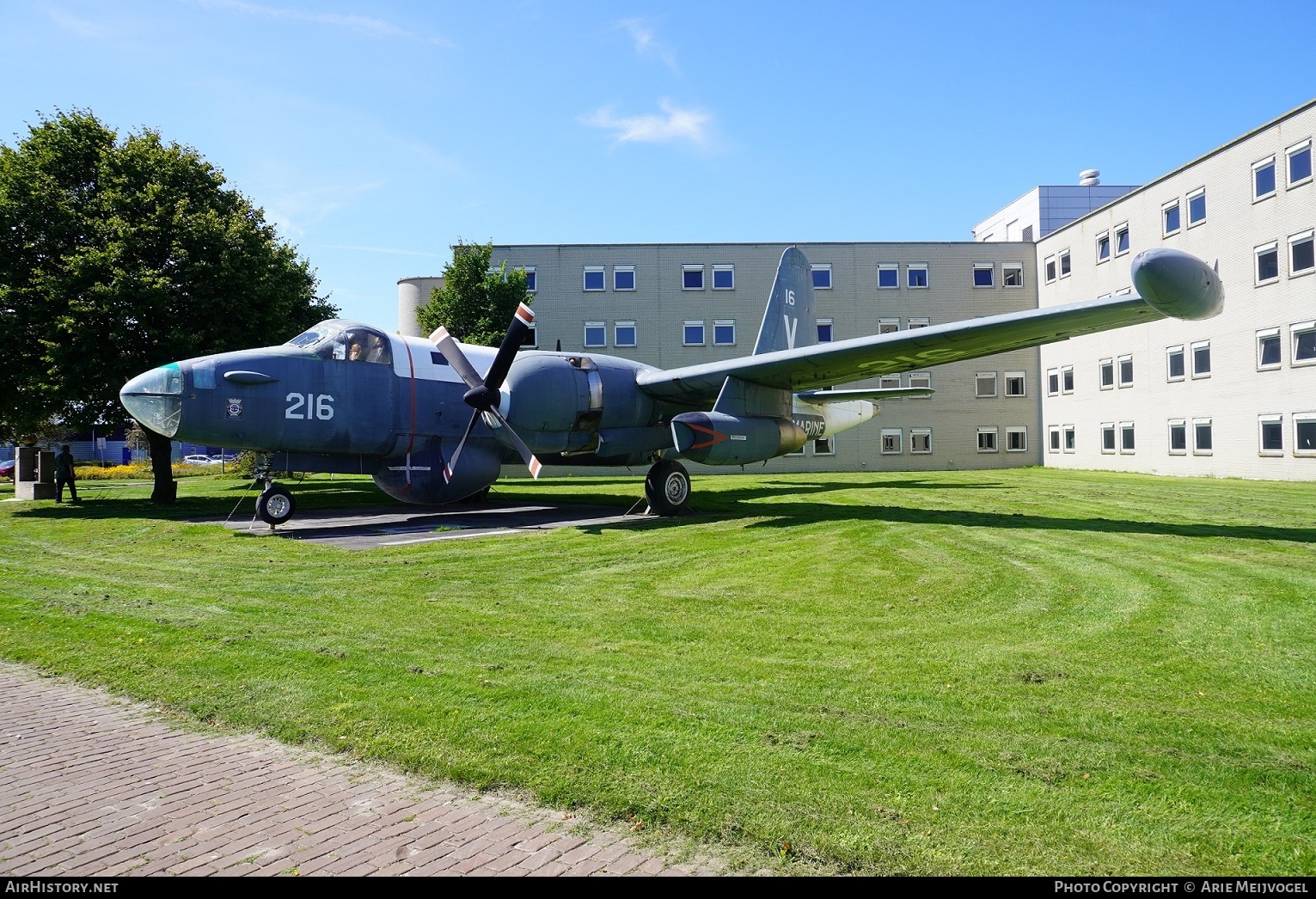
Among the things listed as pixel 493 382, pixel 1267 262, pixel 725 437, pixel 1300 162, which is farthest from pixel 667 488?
pixel 1300 162

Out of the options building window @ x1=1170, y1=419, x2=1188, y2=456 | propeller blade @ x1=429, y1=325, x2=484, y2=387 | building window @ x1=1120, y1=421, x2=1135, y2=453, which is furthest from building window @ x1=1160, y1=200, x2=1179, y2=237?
propeller blade @ x1=429, y1=325, x2=484, y2=387

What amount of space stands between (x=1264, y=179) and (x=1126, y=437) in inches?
492

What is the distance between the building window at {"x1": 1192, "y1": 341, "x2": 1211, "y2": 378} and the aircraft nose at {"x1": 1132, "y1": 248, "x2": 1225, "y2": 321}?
25.9 m

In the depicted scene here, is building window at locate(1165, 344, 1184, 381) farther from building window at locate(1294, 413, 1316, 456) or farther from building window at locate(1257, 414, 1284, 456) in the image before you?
building window at locate(1294, 413, 1316, 456)

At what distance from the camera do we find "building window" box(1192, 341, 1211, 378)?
31.5m

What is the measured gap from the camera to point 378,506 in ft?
73.8

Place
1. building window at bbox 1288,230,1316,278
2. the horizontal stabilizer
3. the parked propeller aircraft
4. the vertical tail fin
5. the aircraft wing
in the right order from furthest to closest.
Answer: building window at bbox 1288,230,1316,278 < the vertical tail fin < the horizontal stabilizer < the parked propeller aircraft < the aircraft wing

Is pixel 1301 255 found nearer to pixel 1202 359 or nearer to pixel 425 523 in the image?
pixel 1202 359

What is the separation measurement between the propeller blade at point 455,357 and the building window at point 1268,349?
1129 inches

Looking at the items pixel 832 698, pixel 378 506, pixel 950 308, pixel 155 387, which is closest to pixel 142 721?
pixel 832 698

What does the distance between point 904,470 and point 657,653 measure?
38876mm

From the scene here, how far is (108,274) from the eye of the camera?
20.9 meters

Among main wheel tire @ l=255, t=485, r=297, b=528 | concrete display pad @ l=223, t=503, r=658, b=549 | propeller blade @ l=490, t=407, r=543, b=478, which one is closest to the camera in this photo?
concrete display pad @ l=223, t=503, r=658, b=549

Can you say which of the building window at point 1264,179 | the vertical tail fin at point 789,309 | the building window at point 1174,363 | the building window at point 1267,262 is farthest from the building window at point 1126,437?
the vertical tail fin at point 789,309
